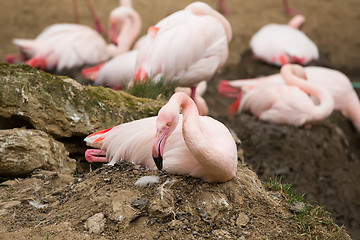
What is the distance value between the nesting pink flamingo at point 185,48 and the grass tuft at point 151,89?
0.10 m

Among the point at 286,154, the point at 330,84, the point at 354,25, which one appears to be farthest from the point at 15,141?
the point at 354,25

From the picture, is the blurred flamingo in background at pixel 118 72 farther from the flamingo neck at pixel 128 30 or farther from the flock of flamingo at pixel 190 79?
the flamingo neck at pixel 128 30

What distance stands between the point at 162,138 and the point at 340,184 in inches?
141

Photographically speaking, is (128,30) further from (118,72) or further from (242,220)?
(242,220)

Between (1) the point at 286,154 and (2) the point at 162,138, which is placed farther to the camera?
(1) the point at 286,154

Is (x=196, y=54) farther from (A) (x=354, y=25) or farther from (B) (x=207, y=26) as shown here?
(A) (x=354, y=25)

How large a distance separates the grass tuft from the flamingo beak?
5.04 feet

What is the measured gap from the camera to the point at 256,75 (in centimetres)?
859

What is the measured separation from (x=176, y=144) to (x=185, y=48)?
6.32 ft

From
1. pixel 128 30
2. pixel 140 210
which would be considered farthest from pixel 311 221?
pixel 128 30

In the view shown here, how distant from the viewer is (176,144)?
10.1ft

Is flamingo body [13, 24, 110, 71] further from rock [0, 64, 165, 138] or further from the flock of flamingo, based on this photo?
rock [0, 64, 165, 138]

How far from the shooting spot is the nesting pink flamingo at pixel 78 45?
7.80m

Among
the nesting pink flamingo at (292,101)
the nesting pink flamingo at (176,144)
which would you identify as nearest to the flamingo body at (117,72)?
the nesting pink flamingo at (292,101)
